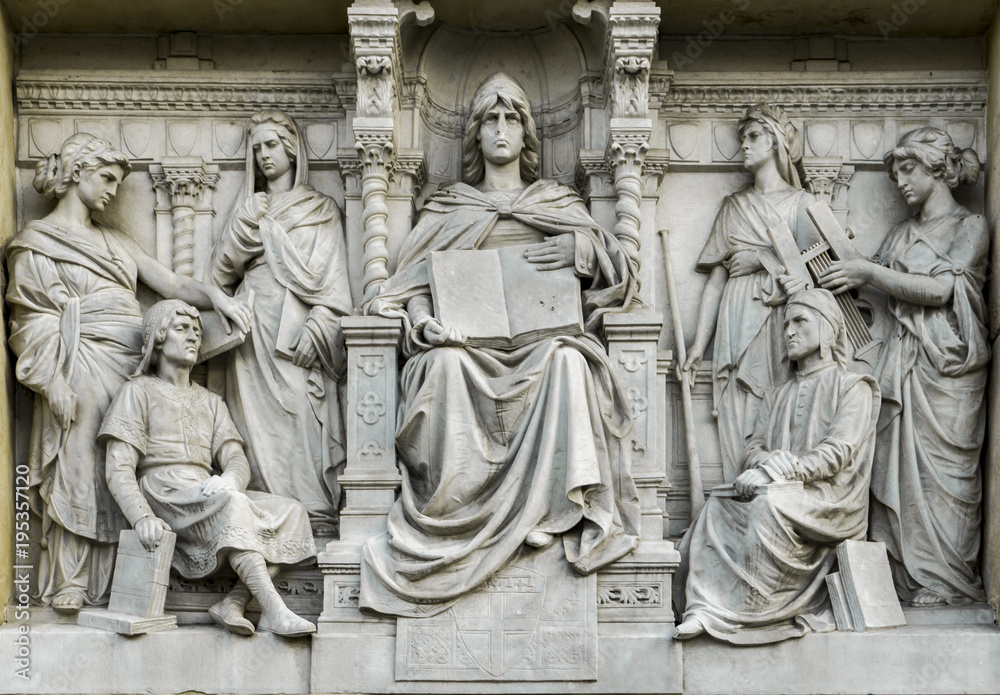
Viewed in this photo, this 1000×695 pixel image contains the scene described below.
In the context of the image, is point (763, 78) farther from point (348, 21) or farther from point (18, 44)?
point (18, 44)

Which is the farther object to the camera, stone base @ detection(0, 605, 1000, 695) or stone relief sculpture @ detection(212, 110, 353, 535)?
stone relief sculpture @ detection(212, 110, 353, 535)

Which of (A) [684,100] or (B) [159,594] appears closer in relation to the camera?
(B) [159,594]

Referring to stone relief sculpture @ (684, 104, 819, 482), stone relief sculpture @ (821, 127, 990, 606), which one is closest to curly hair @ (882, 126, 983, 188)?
stone relief sculpture @ (821, 127, 990, 606)

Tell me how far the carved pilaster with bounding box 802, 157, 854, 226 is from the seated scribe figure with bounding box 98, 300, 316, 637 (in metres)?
4.31

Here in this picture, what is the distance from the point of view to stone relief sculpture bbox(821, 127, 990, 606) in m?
12.2

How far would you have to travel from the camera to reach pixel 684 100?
1341 cm

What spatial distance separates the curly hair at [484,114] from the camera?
1285 cm

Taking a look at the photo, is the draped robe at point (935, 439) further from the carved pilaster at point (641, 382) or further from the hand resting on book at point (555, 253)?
the hand resting on book at point (555, 253)

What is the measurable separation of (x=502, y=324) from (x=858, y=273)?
2.49m

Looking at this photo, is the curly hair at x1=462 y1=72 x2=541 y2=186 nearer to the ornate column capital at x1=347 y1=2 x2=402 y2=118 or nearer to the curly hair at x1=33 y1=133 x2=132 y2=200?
the ornate column capital at x1=347 y1=2 x2=402 y2=118

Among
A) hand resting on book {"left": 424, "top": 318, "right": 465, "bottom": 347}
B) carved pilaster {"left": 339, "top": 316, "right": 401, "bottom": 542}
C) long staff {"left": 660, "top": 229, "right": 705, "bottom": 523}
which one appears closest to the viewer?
carved pilaster {"left": 339, "top": 316, "right": 401, "bottom": 542}

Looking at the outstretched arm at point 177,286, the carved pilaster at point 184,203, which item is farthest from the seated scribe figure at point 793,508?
the carved pilaster at point 184,203

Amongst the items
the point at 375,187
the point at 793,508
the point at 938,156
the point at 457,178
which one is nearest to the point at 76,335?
the point at 375,187

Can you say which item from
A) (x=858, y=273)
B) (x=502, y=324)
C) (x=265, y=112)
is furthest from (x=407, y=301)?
(x=858, y=273)
